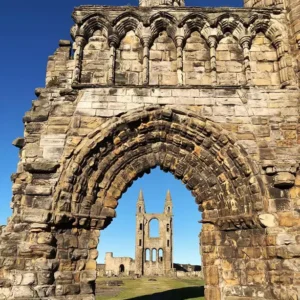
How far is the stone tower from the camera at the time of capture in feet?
168

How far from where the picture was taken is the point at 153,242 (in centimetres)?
5562

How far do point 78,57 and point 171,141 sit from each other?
3090 millimetres

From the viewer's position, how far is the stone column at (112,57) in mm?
8117

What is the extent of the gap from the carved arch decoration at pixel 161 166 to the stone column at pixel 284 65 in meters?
2.04

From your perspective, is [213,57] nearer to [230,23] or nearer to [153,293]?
[230,23]

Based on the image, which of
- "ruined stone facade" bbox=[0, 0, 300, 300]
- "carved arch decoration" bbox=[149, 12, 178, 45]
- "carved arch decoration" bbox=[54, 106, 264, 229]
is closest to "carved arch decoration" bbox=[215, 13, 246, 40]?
"ruined stone facade" bbox=[0, 0, 300, 300]

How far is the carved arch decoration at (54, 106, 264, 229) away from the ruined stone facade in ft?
0.08

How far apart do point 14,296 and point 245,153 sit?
546cm

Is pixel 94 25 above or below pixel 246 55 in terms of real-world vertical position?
above

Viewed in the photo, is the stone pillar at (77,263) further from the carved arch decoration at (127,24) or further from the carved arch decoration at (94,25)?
the carved arch decoration at (127,24)

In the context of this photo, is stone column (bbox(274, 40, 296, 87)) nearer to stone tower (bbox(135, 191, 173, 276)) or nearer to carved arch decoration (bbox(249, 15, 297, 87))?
carved arch decoration (bbox(249, 15, 297, 87))

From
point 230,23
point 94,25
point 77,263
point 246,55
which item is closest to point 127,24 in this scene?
point 94,25

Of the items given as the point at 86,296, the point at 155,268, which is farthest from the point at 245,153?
the point at 155,268

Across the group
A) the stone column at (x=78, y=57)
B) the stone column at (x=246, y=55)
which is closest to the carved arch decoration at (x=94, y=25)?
the stone column at (x=78, y=57)
